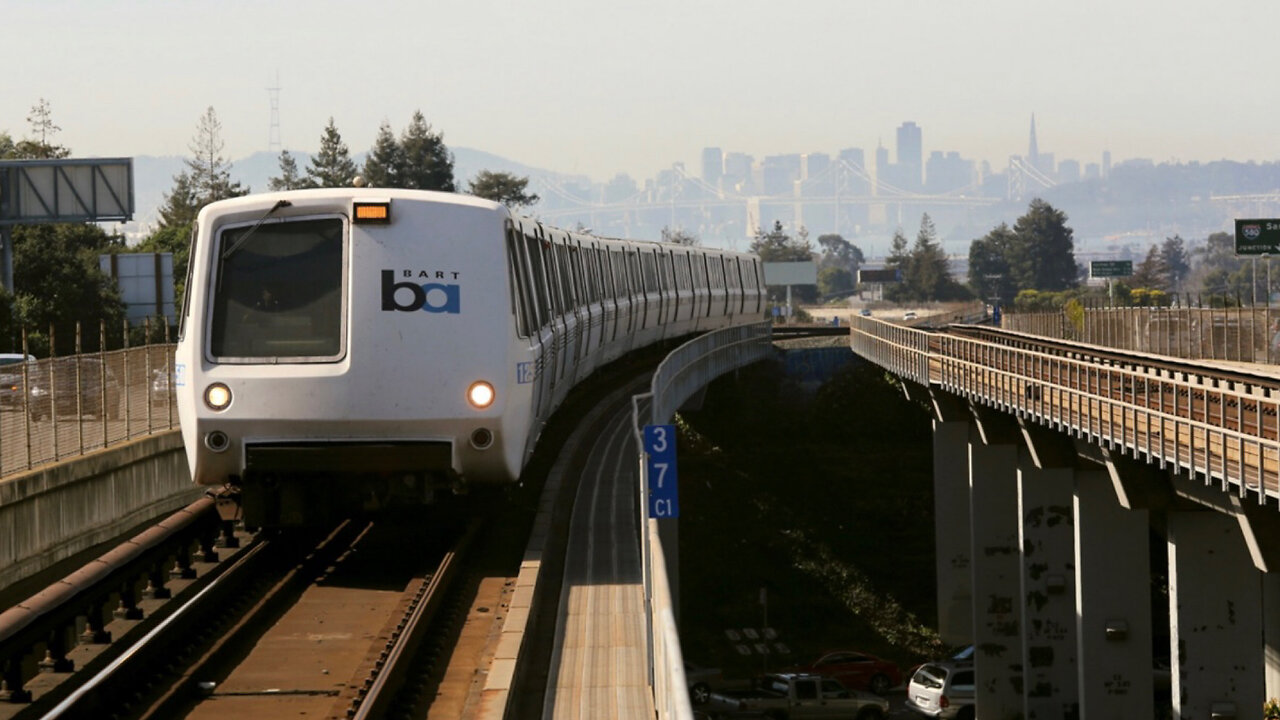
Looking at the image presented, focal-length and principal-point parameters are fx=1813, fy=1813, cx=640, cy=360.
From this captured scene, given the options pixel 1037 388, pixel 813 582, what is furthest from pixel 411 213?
pixel 813 582

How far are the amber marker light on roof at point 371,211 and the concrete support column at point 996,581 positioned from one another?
102 feet

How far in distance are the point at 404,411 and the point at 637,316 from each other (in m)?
29.4

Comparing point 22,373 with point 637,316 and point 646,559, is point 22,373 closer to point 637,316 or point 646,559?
point 646,559

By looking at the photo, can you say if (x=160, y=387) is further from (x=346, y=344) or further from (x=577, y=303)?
(x=346, y=344)

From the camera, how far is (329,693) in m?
13.2

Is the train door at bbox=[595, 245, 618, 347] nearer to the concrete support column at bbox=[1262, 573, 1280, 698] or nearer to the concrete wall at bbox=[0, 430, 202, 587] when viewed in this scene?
the concrete wall at bbox=[0, 430, 202, 587]

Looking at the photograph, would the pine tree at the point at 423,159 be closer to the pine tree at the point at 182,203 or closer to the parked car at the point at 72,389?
the pine tree at the point at 182,203

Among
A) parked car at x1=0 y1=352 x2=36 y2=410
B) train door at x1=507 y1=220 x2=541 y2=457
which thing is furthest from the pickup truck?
parked car at x1=0 y1=352 x2=36 y2=410

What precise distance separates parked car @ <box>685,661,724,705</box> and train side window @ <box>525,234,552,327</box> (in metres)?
20.3

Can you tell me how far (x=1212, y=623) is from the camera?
2844cm

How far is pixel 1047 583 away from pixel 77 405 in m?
25.1

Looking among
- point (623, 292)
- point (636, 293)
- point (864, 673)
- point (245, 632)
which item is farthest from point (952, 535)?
point (245, 632)

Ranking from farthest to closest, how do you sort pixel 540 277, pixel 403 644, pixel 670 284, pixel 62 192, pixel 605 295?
pixel 62 192, pixel 670 284, pixel 605 295, pixel 540 277, pixel 403 644

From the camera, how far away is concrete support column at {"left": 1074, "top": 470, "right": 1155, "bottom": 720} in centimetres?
3456
